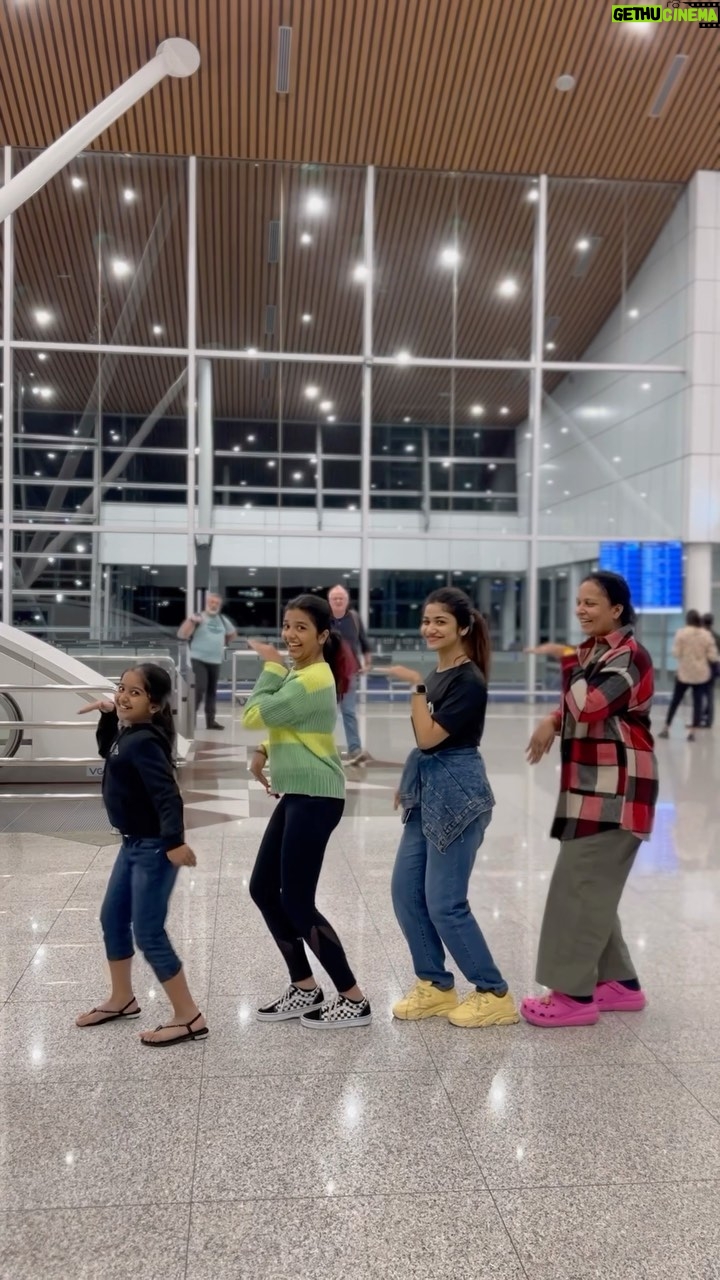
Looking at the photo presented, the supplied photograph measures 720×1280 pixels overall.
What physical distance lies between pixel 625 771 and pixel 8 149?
51.5 ft

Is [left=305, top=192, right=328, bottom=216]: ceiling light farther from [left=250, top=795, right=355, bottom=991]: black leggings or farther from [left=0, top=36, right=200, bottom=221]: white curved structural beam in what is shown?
[left=250, top=795, right=355, bottom=991]: black leggings

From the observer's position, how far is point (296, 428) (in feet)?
53.7

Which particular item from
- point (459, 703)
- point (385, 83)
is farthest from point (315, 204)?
point (459, 703)

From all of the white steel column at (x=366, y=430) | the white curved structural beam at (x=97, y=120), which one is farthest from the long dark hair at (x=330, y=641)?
the white steel column at (x=366, y=430)

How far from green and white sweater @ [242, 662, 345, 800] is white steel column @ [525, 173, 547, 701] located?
44.3ft

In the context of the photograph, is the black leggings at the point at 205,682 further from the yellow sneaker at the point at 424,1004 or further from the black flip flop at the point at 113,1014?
the yellow sneaker at the point at 424,1004

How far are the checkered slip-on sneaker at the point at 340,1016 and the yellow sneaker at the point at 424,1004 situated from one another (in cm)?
14

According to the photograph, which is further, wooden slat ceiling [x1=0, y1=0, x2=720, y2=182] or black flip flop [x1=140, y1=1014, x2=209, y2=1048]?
wooden slat ceiling [x1=0, y1=0, x2=720, y2=182]

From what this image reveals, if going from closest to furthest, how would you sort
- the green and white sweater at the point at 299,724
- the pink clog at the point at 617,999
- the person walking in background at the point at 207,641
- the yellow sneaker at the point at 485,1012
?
the green and white sweater at the point at 299,724 < the yellow sneaker at the point at 485,1012 < the pink clog at the point at 617,999 < the person walking in background at the point at 207,641

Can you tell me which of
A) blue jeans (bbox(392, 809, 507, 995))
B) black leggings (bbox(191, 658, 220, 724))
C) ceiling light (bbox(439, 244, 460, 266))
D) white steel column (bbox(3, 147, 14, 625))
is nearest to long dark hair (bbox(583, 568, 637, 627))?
blue jeans (bbox(392, 809, 507, 995))

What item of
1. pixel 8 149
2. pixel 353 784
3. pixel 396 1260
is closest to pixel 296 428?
pixel 8 149

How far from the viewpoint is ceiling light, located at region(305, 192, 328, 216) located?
16.0 m

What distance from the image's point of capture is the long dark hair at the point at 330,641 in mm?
3275

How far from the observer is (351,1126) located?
107 inches
